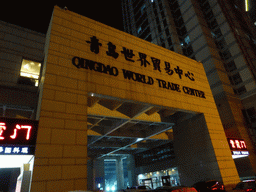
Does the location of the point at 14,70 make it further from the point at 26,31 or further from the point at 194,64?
the point at 194,64

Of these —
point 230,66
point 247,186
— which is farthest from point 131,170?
point 230,66

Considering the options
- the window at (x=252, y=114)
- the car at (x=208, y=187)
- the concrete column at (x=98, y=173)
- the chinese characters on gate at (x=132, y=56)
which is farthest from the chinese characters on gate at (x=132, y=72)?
the window at (x=252, y=114)

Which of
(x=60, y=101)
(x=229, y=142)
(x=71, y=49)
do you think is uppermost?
(x=71, y=49)

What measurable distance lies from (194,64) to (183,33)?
1502 inches

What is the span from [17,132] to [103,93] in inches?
185

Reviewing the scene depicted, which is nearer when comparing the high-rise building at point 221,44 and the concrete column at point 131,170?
the high-rise building at point 221,44

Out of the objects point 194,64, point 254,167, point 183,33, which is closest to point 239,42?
point 183,33

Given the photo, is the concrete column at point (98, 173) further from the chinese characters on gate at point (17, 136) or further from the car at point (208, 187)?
the chinese characters on gate at point (17, 136)

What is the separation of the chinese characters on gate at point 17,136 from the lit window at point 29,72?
25.5ft

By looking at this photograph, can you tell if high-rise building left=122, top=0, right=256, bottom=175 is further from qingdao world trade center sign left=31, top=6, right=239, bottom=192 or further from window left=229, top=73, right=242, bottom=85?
qingdao world trade center sign left=31, top=6, right=239, bottom=192

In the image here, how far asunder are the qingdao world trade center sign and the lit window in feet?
16.4

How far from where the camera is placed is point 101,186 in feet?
112

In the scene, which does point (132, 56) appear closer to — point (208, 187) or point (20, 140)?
point (20, 140)

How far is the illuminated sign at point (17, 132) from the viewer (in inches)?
287
